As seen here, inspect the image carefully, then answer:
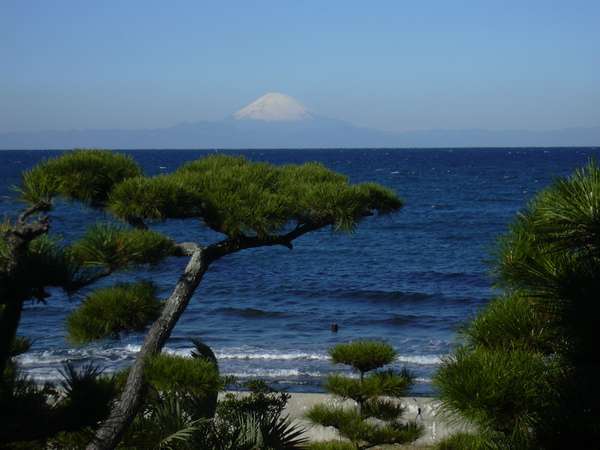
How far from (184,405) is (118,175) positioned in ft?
6.24

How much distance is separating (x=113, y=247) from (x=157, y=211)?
79 cm

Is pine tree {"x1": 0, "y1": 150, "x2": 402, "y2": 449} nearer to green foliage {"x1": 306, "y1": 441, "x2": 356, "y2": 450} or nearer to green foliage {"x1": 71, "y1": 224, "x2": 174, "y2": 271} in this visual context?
green foliage {"x1": 71, "y1": 224, "x2": 174, "y2": 271}

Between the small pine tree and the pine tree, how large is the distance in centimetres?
223

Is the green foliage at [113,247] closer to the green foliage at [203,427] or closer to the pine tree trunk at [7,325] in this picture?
the pine tree trunk at [7,325]

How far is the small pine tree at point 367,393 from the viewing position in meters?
8.88

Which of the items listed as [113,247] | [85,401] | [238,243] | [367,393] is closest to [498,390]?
[85,401]

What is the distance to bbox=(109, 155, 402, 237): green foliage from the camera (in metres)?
6.15

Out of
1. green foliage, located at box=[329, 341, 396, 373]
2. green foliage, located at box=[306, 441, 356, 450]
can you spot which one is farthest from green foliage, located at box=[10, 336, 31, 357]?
green foliage, located at box=[306, 441, 356, 450]

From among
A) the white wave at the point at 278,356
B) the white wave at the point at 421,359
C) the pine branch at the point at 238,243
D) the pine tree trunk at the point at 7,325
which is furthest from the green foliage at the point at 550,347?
the white wave at the point at 278,356

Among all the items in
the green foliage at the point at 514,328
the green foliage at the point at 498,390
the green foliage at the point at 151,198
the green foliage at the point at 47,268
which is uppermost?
the green foliage at the point at 151,198

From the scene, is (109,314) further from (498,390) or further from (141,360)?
(498,390)

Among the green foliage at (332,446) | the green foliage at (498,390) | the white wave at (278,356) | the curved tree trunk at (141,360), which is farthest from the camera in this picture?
the white wave at (278,356)

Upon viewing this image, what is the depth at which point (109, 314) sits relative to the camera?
6043 millimetres

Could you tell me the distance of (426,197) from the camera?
6650 cm
